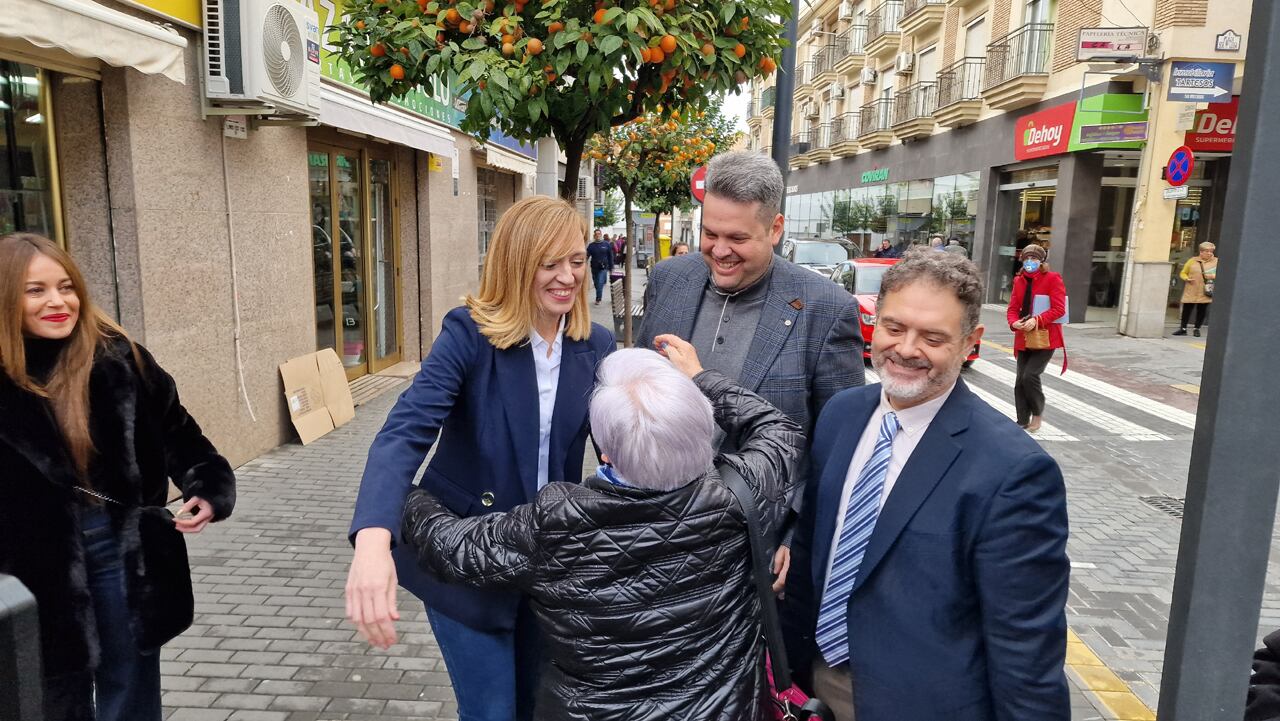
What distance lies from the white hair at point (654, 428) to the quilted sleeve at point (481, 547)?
9.5 inches

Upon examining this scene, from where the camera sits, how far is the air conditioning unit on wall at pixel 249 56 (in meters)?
5.88

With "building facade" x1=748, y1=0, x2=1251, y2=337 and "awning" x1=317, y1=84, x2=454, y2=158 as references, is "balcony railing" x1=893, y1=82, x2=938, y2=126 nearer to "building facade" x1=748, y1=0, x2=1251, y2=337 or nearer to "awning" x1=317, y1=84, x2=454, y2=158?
"building facade" x1=748, y1=0, x2=1251, y2=337

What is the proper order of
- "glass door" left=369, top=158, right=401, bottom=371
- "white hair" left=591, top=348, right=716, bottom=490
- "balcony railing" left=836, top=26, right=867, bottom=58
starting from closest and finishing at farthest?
"white hair" left=591, top=348, right=716, bottom=490
"glass door" left=369, top=158, right=401, bottom=371
"balcony railing" left=836, top=26, right=867, bottom=58

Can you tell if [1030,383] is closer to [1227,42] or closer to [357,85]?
[357,85]

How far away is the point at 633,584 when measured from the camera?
1627 mm

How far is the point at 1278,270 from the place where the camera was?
1.19 meters

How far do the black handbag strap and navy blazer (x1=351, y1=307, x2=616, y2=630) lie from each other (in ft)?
2.01

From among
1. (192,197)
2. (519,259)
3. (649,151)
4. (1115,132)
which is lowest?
(519,259)

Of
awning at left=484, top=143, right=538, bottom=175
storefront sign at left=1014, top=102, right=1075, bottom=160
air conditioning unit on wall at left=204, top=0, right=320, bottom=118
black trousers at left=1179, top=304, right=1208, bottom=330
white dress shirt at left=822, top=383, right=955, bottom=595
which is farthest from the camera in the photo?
storefront sign at left=1014, top=102, right=1075, bottom=160

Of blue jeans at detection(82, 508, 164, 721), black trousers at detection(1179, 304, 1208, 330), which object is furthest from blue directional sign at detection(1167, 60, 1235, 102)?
blue jeans at detection(82, 508, 164, 721)

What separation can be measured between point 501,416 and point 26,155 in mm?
4549

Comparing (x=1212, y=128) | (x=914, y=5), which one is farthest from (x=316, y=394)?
(x=914, y=5)

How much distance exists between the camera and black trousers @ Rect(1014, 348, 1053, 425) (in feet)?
26.3

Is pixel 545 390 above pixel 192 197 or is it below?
below
